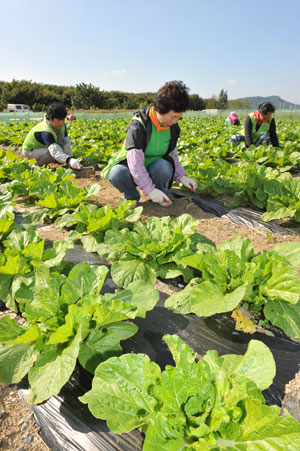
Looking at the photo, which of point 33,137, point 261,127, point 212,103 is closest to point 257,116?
point 261,127

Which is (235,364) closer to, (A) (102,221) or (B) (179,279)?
(B) (179,279)

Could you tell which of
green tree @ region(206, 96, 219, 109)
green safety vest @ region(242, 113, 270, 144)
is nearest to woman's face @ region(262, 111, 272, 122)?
green safety vest @ region(242, 113, 270, 144)

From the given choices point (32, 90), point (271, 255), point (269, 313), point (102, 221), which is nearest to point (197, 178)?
point (102, 221)

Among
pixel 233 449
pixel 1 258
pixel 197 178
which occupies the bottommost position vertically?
pixel 233 449

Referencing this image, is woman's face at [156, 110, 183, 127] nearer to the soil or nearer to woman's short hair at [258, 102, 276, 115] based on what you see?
the soil

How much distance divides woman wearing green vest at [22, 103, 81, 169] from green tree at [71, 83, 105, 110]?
4075cm

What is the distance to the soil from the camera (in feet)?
4.23

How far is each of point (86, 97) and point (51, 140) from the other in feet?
140

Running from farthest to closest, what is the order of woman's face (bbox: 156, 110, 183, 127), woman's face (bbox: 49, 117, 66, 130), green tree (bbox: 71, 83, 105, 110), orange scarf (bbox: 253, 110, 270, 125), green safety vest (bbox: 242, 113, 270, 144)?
green tree (bbox: 71, 83, 105, 110), green safety vest (bbox: 242, 113, 270, 144), orange scarf (bbox: 253, 110, 270, 125), woman's face (bbox: 49, 117, 66, 130), woman's face (bbox: 156, 110, 183, 127)

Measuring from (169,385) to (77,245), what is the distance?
6.35 feet

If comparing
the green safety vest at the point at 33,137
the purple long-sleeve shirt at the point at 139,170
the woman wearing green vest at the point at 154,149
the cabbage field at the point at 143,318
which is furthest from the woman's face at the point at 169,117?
the green safety vest at the point at 33,137

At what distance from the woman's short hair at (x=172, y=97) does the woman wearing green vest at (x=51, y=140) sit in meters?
2.04

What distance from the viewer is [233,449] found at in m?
1.05

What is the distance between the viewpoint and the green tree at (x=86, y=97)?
1671 inches
